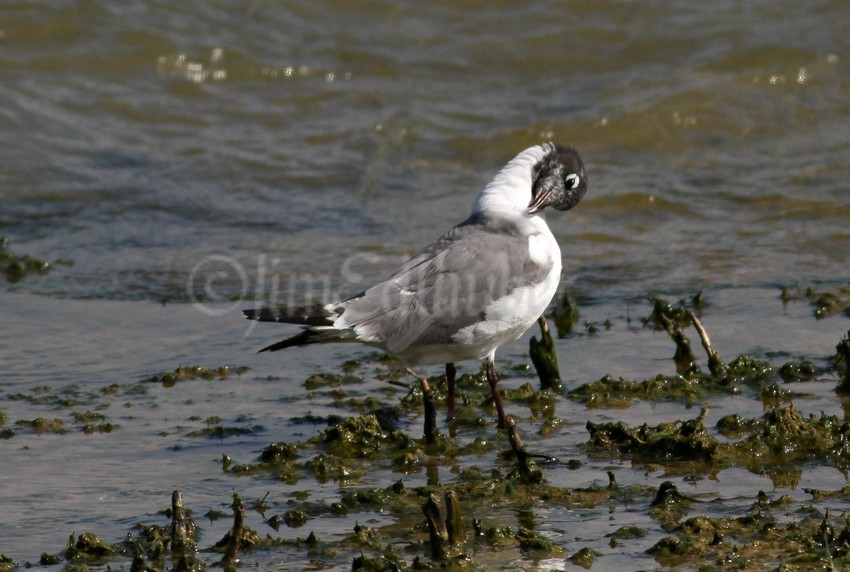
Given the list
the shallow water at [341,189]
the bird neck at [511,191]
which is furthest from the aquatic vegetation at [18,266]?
the bird neck at [511,191]

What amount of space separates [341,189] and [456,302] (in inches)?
210

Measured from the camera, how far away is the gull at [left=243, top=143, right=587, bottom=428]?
5621 mm

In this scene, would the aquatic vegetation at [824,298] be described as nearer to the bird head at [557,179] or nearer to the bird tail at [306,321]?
the bird head at [557,179]

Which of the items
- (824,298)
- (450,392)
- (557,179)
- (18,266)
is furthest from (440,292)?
(18,266)

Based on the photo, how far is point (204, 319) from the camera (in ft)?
26.0

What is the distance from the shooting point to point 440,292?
5758 millimetres

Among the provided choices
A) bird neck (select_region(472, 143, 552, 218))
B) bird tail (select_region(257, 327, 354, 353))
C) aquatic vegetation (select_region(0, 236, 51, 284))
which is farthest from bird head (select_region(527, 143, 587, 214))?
aquatic vegetation (select_region(0, 236, 51, 284))

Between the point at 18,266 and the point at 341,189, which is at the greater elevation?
the point at 341,189

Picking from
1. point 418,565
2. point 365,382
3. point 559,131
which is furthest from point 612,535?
point 559,131

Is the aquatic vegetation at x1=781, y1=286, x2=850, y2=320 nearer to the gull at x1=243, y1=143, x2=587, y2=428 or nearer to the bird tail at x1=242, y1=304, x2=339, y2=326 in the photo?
the gull at x1=243, y1=143, x2=587, y2=428

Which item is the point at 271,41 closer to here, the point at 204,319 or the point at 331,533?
the point at 204,319

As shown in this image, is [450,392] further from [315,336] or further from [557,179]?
[557,179]

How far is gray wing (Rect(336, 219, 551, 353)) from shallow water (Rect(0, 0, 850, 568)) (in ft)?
2.00

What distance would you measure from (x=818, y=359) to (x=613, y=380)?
1140 mm
